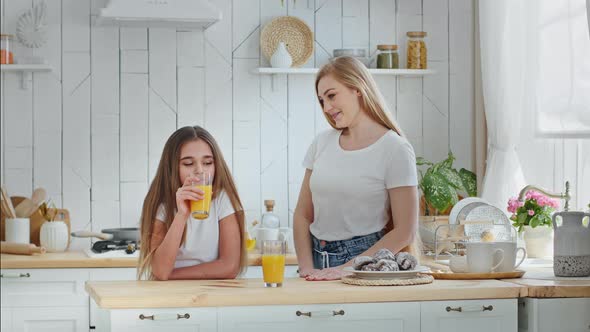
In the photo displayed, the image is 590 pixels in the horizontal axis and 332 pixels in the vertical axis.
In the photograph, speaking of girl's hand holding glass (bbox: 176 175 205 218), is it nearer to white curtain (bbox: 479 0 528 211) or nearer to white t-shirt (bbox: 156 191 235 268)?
white t-shirt (bbox: 156 191 235 268)

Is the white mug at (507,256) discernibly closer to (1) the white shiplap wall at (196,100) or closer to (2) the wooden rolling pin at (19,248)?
(1) the white shiplap wall at (196,100)

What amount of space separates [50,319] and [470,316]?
5.72ft

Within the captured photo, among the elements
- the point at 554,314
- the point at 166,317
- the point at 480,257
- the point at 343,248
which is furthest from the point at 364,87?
the point at 166,317

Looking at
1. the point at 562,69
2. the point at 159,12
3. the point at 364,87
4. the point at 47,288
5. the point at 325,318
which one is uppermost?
the point at 159,12

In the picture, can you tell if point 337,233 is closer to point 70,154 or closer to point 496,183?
point 496,183

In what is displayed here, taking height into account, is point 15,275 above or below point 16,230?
below

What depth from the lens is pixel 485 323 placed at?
2.18 m

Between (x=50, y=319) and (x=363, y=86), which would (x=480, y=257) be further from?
(x=50, y=319)

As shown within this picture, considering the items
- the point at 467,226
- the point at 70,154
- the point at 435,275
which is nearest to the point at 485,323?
the point at 435,275

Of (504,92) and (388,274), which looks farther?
(504,92)

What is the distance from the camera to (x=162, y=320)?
201cm

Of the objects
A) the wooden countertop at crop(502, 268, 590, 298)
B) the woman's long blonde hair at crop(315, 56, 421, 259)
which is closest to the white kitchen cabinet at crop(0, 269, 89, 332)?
the woman's long blonde hair at crop(315, 56, 421, 259)

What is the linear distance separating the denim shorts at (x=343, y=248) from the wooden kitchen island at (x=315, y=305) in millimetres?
305

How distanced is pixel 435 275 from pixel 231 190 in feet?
1.82
